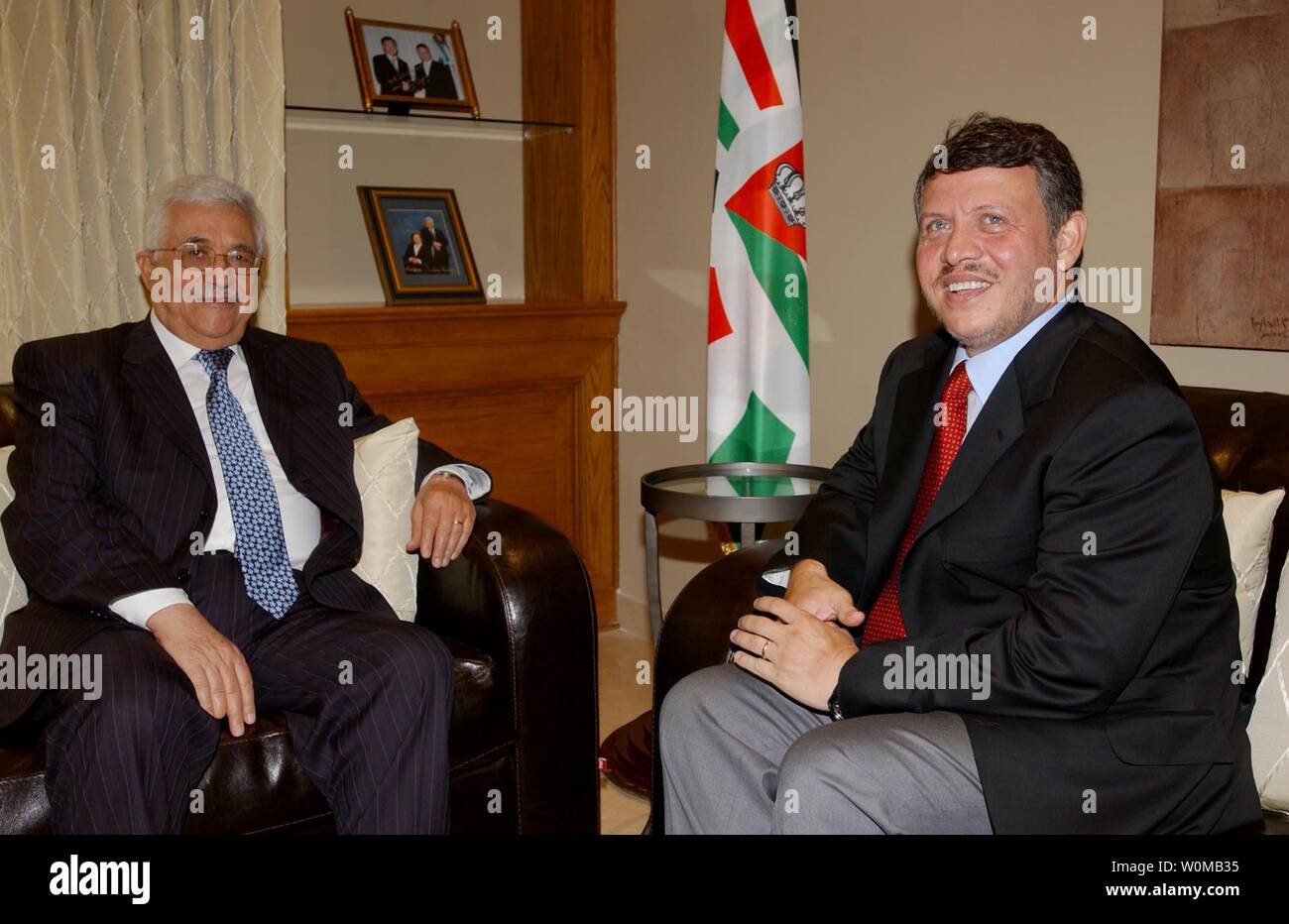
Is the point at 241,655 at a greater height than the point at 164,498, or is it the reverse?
the point at 164,498

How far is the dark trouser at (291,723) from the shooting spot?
170 centimetres

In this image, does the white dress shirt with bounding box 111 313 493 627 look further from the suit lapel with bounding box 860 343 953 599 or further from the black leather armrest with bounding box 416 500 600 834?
the suit lapel with bounding box 860 343 953 599

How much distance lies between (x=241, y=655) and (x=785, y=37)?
173 centimetres

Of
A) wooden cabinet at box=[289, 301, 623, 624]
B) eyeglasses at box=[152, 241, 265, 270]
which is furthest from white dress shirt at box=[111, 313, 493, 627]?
wooden cabinet at box=[289, 301, 623, 624]

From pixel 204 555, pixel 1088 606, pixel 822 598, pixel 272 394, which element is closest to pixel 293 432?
pixel 272 394

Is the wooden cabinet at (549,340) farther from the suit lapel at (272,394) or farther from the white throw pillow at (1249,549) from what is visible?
the white throw pillow at (1249,549)

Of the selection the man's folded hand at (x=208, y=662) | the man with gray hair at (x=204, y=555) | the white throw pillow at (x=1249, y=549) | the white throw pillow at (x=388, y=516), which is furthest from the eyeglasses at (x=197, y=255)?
the white throw pillow at (x=1249, y=549)

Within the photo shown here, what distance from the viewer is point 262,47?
111 inches

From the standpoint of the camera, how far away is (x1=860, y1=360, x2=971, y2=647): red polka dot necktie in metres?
1.69

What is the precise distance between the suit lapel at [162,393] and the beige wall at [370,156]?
140cm

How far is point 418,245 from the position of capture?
3561mm
